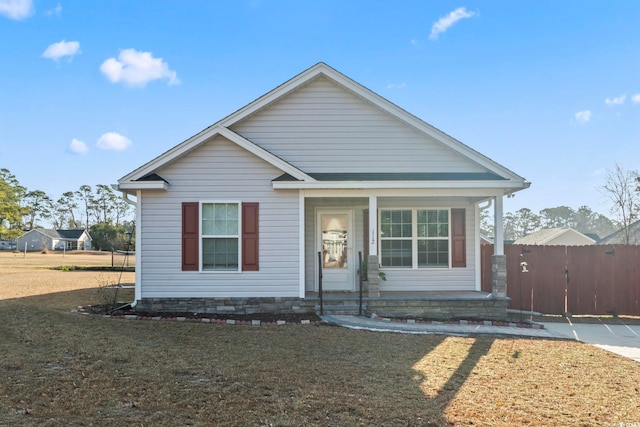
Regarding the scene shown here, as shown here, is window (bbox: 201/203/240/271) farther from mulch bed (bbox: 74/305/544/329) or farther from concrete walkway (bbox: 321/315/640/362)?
concrete walkway (bbox: 321/315/640/362)

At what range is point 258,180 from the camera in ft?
32.7

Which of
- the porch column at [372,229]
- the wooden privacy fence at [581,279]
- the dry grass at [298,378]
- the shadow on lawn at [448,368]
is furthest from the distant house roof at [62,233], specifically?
the shadow on lawn at [448,368]

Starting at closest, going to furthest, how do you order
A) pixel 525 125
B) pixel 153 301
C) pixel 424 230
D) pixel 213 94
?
pixel 153 301 < pixel 424 230 < pixel 213 94 < pixel 525 125

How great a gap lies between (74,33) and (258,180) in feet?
33.6

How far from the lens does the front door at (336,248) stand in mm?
11281

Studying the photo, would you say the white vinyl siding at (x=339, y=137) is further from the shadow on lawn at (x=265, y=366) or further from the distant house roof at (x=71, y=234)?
the distant house roof at (x=71, y=234)

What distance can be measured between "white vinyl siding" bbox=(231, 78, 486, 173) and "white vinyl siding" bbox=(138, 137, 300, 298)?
1.14 m

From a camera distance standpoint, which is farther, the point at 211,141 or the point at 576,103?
the point at 576,103

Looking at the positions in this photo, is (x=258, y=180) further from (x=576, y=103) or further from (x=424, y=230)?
(x=576, y=103)

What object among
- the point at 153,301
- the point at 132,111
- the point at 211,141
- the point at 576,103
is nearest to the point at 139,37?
the point at 132,111

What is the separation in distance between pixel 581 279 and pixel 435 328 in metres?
4.67

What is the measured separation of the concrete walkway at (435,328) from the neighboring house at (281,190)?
2.90ft

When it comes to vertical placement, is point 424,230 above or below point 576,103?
below

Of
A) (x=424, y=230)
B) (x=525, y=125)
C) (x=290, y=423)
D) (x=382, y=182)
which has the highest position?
(x=525, y=125)
